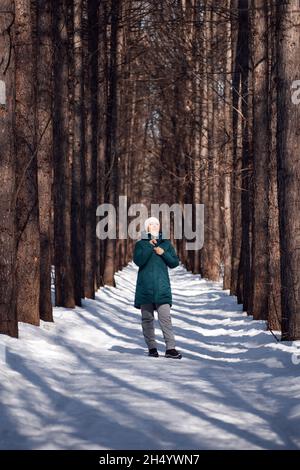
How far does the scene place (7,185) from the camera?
33.4 feet

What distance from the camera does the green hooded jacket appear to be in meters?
10.4

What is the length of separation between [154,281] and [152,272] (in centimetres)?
11

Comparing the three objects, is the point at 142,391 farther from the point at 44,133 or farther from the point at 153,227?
the point at 44,133

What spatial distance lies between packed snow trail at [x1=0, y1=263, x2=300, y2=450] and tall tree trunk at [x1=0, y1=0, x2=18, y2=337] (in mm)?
473

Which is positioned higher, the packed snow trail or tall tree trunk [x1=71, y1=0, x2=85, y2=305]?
tall tree trunk [x1=71, y1=0, x2=85, y2=305]

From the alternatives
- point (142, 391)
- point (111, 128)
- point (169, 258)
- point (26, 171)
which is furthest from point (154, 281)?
point (111, 128)

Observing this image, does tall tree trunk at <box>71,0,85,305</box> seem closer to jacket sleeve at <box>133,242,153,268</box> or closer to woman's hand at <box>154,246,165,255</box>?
jacket sleeve at <box>133,242,153,268</box>

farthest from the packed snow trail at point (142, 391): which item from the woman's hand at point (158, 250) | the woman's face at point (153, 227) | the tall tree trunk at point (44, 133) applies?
the woman's face at point (153, 227)

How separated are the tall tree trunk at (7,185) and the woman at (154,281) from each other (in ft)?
5.03
